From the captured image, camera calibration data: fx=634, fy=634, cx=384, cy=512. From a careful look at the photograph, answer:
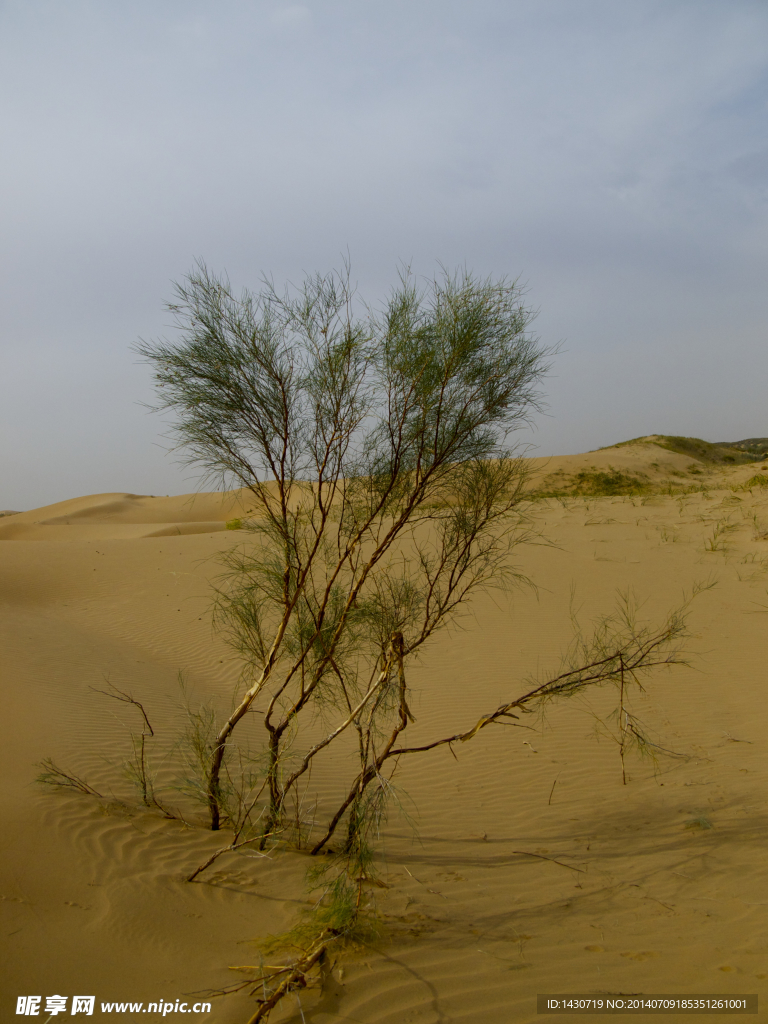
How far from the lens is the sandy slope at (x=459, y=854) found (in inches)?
126

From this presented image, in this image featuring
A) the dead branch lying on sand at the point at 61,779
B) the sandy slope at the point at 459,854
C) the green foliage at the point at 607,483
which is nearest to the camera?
the sandy slope at the point at 459,854

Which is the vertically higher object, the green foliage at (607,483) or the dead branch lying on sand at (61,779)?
the green foliage at (607,483)

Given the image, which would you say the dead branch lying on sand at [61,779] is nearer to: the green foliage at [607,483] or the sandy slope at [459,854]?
the sandy slope at [459,854]

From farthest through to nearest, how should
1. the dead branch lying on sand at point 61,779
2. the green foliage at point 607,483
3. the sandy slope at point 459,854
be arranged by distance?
1. the green foliage at point 607,483
2. the dead branch lying on sand at point 61,779
3. the sandy slope at point 459,854

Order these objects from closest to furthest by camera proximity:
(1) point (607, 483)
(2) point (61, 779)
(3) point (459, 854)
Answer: (3) point (459, 854)
(2) point (61, 779)
(1) point (607, 483)

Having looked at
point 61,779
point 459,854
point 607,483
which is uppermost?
point 607,483

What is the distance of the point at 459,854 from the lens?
4969mm

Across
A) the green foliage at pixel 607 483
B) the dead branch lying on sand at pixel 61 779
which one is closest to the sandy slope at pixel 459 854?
the dead branch lying on sand at pixel 61 779

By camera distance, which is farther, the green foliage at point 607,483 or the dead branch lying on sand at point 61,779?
the green foliage at point 607,483

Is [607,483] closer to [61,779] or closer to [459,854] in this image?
[459,854]

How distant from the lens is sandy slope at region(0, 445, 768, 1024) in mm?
3205

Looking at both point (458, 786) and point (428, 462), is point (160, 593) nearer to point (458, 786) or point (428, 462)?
point (458, 786)

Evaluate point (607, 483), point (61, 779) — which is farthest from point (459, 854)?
point (607, 483)

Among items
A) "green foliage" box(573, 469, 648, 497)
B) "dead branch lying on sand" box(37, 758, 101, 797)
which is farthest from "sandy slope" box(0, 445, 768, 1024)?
"green foliage" box(573, 469, 648, 497)
